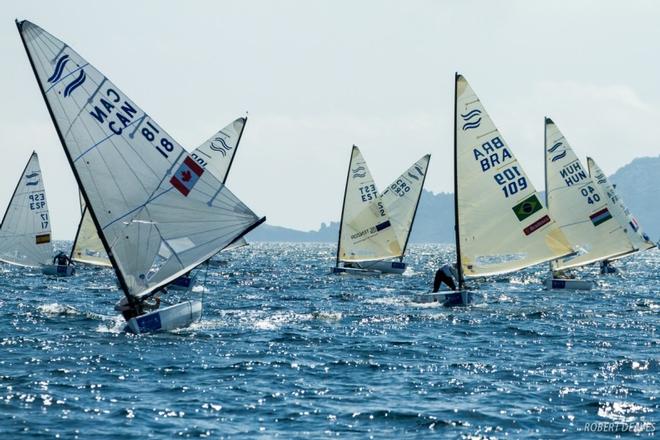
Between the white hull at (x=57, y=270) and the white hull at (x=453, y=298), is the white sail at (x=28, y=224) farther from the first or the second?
the white hull at (x=453, y=298)

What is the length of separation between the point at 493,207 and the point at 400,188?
2642 cm

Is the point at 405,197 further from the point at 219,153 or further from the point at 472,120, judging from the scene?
the point at 472,120

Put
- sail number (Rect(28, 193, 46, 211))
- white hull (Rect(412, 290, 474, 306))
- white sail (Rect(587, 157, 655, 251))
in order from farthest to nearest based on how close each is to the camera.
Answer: white sail (Rect(587, 157, 655, 251)) → sail number (Rect(28, 193, 46, 211)) → white hull (Rect(412, 290, 474, 306))

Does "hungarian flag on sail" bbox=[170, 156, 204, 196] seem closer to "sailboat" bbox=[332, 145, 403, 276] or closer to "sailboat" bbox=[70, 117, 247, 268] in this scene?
"sailboat" bbox=[70, 117, 247, 268]

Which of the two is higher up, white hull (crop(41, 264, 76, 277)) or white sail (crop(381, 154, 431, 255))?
white sail (crop(381, 154, 431, 255))

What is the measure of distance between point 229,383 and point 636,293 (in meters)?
30.6

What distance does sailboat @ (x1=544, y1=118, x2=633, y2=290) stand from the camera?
43.2 meters

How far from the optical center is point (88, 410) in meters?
15.3

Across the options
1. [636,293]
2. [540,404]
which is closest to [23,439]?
[540,404]

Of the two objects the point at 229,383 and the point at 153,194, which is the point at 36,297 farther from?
the point at 229,383

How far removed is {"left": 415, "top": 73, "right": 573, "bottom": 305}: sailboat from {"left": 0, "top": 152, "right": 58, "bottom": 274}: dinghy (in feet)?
102

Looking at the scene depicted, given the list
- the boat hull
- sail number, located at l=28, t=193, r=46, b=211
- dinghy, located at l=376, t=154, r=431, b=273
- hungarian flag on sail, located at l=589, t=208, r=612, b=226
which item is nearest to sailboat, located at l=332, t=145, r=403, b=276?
dinghy, located at l=376, t=154, r=431, b=273

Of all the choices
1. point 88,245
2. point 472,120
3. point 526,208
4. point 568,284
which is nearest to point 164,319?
point 472,120

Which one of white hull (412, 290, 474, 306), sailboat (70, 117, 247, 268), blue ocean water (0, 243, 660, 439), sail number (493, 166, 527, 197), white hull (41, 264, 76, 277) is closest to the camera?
blue ocean water (0, 243, 660, 439)
